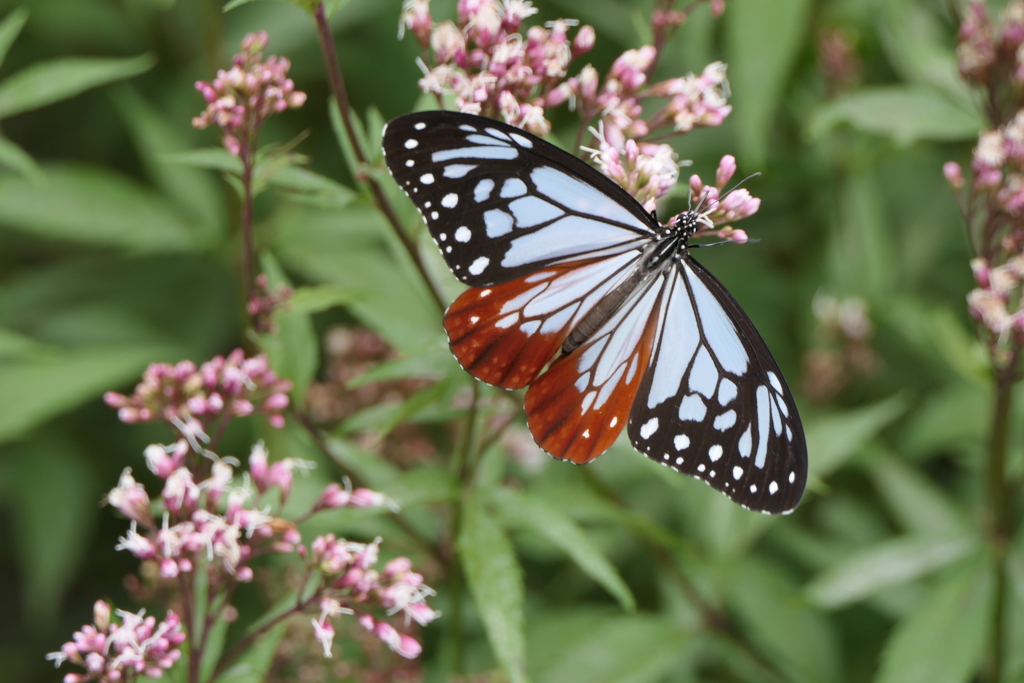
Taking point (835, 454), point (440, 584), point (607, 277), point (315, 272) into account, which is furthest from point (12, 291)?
point (835, 454)

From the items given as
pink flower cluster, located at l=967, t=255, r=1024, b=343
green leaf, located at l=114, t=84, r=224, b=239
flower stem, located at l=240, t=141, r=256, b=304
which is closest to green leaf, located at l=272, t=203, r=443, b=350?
green leaf, located at l=114, t=84, r=224, b=239

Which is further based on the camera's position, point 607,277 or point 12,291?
point 12,291

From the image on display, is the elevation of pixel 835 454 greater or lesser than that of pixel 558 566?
greater

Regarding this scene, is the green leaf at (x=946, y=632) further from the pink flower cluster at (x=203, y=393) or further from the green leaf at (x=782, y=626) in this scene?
the pink flower cluster at (x=203, y=393)

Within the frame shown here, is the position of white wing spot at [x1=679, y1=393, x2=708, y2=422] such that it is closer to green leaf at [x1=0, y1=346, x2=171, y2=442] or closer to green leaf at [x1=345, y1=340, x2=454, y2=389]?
green leaf at [x1=345, y1=340, x2=454, y2=389]

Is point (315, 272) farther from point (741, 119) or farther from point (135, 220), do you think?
point (741, 119)

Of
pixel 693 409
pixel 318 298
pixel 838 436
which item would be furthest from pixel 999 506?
pixel 318 298
